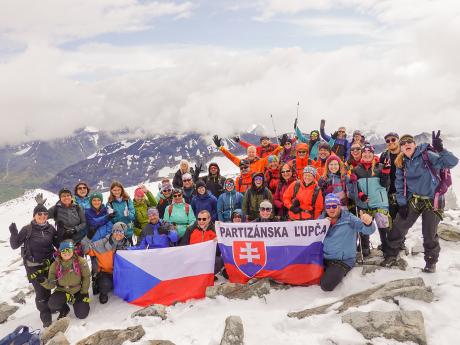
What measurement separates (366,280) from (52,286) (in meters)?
9.32

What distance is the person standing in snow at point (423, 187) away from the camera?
924cm

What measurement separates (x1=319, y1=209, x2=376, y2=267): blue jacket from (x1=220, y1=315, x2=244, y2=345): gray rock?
11.6ft

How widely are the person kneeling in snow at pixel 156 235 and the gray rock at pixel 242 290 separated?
229cm

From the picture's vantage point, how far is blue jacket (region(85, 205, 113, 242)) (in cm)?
1246

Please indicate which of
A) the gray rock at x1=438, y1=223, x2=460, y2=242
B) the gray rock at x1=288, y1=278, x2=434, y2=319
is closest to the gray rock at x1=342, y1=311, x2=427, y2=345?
the gray rock at x1=288, y1=278, x2=434, y2=319

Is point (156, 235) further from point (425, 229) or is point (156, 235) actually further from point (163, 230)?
point (425, 229)

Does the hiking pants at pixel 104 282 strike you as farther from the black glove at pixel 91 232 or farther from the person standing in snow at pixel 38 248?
the person standing in snow at pixel 38 248

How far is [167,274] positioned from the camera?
11258 mm

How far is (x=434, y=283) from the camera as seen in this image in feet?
30.5

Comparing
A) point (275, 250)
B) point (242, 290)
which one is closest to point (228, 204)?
point (275, 250)

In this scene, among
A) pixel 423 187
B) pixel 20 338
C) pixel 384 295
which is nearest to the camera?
pixel 384 295

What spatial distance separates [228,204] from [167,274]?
11.0 ft

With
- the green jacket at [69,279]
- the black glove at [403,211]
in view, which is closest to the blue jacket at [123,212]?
the green jacket at [69,279]

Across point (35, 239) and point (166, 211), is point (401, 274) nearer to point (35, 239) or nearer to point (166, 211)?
point (166, 211)
